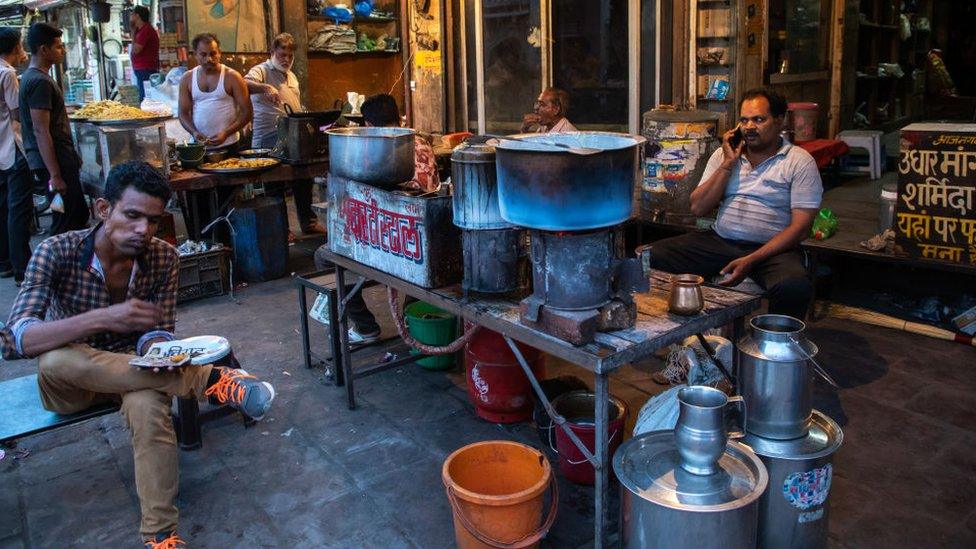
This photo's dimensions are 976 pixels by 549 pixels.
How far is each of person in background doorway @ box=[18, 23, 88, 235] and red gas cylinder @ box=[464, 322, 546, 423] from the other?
4.30 m

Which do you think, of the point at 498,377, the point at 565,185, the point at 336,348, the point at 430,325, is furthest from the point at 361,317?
the point at 565,185

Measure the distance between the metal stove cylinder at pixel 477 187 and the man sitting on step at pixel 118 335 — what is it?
46.2 inches

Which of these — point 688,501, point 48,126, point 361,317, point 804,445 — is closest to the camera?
point 688,501

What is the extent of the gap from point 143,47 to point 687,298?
1060cm

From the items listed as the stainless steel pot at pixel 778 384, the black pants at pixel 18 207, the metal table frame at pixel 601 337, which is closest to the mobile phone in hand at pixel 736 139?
the metal table frame at pixel 601 337

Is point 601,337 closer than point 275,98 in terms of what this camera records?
Yes

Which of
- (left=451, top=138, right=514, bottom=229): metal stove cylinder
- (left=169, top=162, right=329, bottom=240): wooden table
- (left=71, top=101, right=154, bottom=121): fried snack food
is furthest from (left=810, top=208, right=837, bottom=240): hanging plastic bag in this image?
(left=71, top=101, right=154, bottom=121): fried snack food

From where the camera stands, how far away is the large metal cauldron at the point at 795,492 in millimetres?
2709

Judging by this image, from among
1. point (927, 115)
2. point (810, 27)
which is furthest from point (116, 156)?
point (927, 115)

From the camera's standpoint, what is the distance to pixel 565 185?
2652mm

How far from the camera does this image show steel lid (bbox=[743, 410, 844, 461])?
2.72m

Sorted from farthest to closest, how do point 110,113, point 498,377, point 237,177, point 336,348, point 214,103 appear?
point 214,103 → point 237,177 → point 110,113 → point 336,348 → point 498,377

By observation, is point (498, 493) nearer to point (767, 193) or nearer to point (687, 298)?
point (687, 298)

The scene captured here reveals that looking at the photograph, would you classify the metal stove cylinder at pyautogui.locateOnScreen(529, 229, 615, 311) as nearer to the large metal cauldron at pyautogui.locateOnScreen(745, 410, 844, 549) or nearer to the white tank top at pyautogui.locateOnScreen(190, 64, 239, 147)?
the large metal cauldron at pyautogui.locateOnScreen(745, 410, 844, 549)
